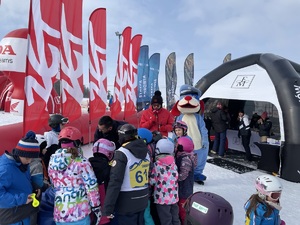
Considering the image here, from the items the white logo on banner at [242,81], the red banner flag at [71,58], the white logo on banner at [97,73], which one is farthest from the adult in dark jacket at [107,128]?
the white logo on banner at [242,81]

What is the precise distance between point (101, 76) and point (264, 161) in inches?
208

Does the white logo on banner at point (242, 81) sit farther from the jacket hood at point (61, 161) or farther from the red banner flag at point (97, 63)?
the jacket hood at point (61, 161)

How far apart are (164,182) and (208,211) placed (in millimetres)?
1725

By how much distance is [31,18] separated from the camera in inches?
170

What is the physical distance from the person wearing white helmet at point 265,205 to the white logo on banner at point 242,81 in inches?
177

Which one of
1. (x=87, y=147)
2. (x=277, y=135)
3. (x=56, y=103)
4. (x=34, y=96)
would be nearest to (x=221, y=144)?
(x=277, y=135)

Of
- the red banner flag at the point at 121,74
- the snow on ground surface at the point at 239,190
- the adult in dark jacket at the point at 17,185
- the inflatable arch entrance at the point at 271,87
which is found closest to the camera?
the adult in dark jacket at the point at 17,185

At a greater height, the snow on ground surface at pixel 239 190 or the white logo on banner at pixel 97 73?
the white logo on banner at pixel 97 73

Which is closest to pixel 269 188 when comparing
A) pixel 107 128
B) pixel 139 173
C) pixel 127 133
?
pixel 139 173

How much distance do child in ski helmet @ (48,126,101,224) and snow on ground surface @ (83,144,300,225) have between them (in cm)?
239

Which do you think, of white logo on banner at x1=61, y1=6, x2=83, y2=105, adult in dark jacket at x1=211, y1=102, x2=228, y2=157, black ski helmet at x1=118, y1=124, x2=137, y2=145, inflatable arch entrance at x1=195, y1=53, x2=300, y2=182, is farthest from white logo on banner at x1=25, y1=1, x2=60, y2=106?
adult in dark jacket at x1=211, y1=102, x2=228, y2=157

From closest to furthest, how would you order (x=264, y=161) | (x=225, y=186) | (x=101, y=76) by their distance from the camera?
(x=225, y=186)
(x=264, y=161)
(x=101, y=76)

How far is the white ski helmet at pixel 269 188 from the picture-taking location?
7.38ft

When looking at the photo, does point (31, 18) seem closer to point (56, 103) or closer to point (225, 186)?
point (225, 186)
